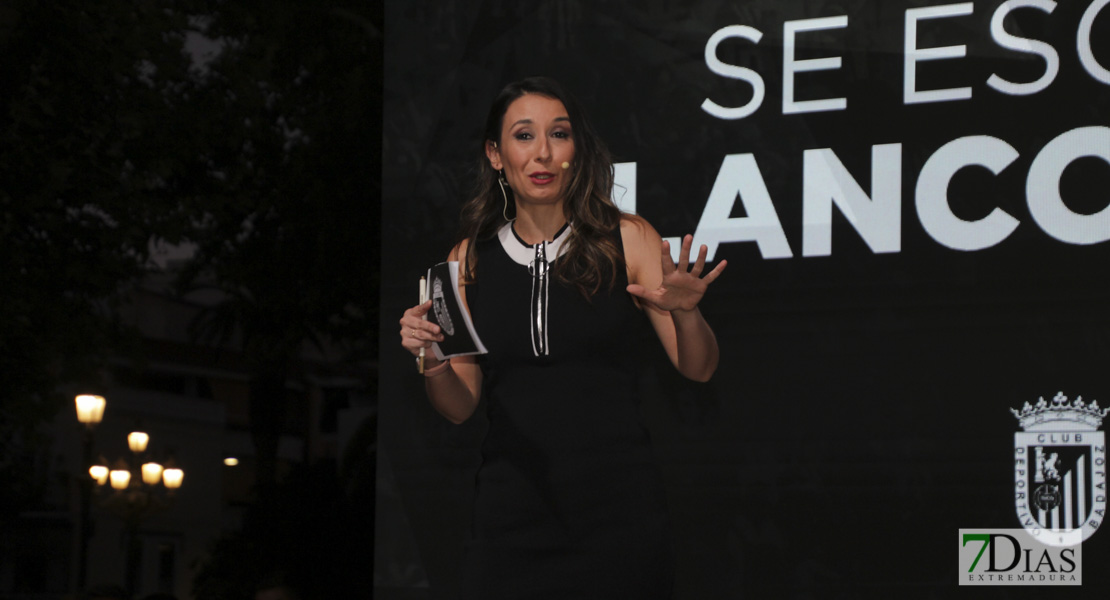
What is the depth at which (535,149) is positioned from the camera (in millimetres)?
3418

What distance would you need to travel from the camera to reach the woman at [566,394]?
3.14m

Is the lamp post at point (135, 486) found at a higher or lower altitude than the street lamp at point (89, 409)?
lower

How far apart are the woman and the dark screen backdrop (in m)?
0.72

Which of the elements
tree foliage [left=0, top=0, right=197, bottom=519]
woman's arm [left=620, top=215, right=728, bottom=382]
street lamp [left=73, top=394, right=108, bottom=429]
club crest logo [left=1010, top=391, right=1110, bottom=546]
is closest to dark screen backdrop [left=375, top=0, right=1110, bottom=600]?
club crest logo [left=1010, top=391, right=1110, bottom=546]

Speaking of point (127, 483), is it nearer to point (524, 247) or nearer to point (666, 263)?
point (524, 247)

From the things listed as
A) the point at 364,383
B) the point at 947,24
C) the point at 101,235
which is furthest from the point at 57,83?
the point at 947,24

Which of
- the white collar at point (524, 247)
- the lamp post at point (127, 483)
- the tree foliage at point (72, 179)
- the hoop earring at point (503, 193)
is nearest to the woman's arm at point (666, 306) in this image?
the white collar at point (524, 247)

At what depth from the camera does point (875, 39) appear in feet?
13.0

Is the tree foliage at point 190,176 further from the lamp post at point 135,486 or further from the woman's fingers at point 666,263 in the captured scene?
the woman's fingers at point 666,263

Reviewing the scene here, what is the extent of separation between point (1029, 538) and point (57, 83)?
20.9 ft

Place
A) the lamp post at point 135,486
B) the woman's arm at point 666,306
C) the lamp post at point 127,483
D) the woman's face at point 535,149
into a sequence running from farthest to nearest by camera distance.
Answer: the lamp post at point 135,486
the lamp post at point 127,483
the woman's face at point 535,149
the woman's arm at point 666,306

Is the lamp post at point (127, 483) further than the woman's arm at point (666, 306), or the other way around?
the lamp post at point (127, 483)

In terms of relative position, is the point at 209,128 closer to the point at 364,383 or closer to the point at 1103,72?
the point at 364,383

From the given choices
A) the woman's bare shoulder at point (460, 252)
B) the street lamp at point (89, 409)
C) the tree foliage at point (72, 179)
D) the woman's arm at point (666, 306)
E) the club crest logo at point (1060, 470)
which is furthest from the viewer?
the street lamp at point (89, 409)
